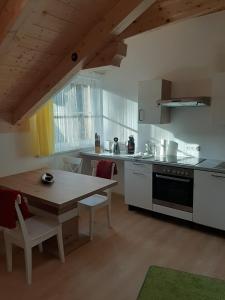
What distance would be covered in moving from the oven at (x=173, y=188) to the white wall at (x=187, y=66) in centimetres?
63

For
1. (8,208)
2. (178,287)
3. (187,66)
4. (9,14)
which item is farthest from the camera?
(187,66)

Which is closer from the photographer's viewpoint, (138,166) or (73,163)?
(138,166)

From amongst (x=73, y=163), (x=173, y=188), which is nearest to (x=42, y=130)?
(x=73, y=163)

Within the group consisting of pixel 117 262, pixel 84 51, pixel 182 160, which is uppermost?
pixel 84 51

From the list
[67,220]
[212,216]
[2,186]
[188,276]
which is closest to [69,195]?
[67,220]

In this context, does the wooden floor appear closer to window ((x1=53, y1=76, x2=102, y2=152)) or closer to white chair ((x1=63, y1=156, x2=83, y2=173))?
white chair ((x1=63, y1=156, x2=83, y2=173))

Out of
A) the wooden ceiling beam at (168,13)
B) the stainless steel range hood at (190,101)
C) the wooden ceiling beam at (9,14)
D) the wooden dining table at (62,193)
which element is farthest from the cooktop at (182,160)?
the wooden ceiling beam at (9,14)

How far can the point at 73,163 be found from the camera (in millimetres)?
3711

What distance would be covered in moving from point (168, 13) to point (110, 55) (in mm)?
882

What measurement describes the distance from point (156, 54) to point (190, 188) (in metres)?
2.10

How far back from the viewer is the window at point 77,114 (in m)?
3.98

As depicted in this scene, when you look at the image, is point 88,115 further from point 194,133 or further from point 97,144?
point 194,133

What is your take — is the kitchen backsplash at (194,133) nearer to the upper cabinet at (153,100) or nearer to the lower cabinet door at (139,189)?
the upper cabinet at (153,100)

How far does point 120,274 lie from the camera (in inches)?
92.5
